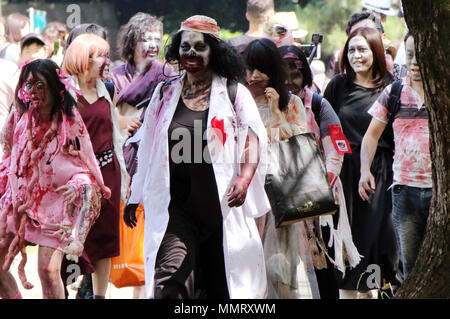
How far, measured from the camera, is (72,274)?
7566mm

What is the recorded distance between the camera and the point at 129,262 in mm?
8062

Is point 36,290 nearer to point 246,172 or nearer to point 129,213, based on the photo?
point 129,213

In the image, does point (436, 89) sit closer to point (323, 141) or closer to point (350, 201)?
point (323, 141)

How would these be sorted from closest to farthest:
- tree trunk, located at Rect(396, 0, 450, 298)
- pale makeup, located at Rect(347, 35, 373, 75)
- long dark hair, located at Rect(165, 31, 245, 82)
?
1. tree trunk, located at Rect(396, 0, 450, 298)
2. long dark hair, located at Rect(165, 31, 245, 82)
3. pale makeup, located at Rect(347, 35, 373, 75)

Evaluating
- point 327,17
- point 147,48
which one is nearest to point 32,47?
point 147,48

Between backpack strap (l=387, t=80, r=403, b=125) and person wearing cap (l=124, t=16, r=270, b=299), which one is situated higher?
backpack strap (l=387, t=80, r=403, b=125)

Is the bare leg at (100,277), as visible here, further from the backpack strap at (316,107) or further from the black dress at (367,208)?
the backpack strap at (316,107)

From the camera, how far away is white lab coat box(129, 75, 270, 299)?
6.40 metres

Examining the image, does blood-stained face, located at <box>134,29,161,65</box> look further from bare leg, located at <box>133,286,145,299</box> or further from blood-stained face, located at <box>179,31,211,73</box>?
blood-stained face, located at <box>179,31,211,73</box>

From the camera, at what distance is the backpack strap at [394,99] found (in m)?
7.61

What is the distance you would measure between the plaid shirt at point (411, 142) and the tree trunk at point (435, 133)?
1405 millimetres

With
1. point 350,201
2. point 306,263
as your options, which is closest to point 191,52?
point 306,263

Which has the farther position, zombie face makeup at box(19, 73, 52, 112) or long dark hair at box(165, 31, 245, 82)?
zombie face makeup at box(19, 73, 52, 112)

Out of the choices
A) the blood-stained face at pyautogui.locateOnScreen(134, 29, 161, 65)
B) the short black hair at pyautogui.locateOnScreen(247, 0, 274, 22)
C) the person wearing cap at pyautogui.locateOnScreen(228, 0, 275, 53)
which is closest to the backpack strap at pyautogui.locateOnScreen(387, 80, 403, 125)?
the blood-stained face at pyautogui.locateOnScreen(134, 29, 161, 65)
